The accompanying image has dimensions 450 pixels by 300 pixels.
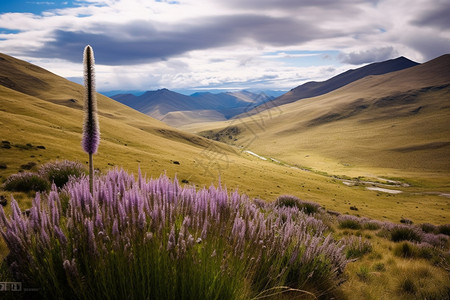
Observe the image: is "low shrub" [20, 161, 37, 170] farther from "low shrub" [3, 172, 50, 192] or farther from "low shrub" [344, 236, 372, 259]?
"low shrub" [344, 236, 372, 259]

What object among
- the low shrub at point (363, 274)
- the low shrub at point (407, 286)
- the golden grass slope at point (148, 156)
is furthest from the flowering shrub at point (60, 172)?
the low shrub at point (407, 286)

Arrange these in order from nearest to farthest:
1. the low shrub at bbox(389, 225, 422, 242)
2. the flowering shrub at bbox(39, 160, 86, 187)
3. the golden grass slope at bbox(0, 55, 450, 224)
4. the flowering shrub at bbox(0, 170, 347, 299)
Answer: the flowering shrub at bbox(0, 170, 347, 299)
the flowering shrub at bbox(39, 160, 86, 187)
the low shrub at bbox(389, 225, 422, 242)
the golden grass slope at bbox(0, 55, 450, 224)

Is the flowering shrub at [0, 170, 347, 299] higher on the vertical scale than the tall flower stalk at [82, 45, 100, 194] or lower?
lower

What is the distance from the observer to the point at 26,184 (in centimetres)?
1204

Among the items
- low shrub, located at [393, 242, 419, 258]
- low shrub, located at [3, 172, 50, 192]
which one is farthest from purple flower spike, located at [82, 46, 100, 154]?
low shrub, located at [3, 172, 50, 192]

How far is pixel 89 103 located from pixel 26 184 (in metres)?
11.9

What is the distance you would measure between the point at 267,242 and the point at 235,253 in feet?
2.42

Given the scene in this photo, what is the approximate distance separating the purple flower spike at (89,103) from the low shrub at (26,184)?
34.7ft

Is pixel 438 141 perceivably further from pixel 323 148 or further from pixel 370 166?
pixel 323 148

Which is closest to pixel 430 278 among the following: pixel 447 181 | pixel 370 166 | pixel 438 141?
pixel 447 181

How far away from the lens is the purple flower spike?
276cm

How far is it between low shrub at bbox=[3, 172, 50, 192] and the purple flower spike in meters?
10.6

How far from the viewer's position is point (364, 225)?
17.0m

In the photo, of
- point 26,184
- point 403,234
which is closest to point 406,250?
point 403,234
